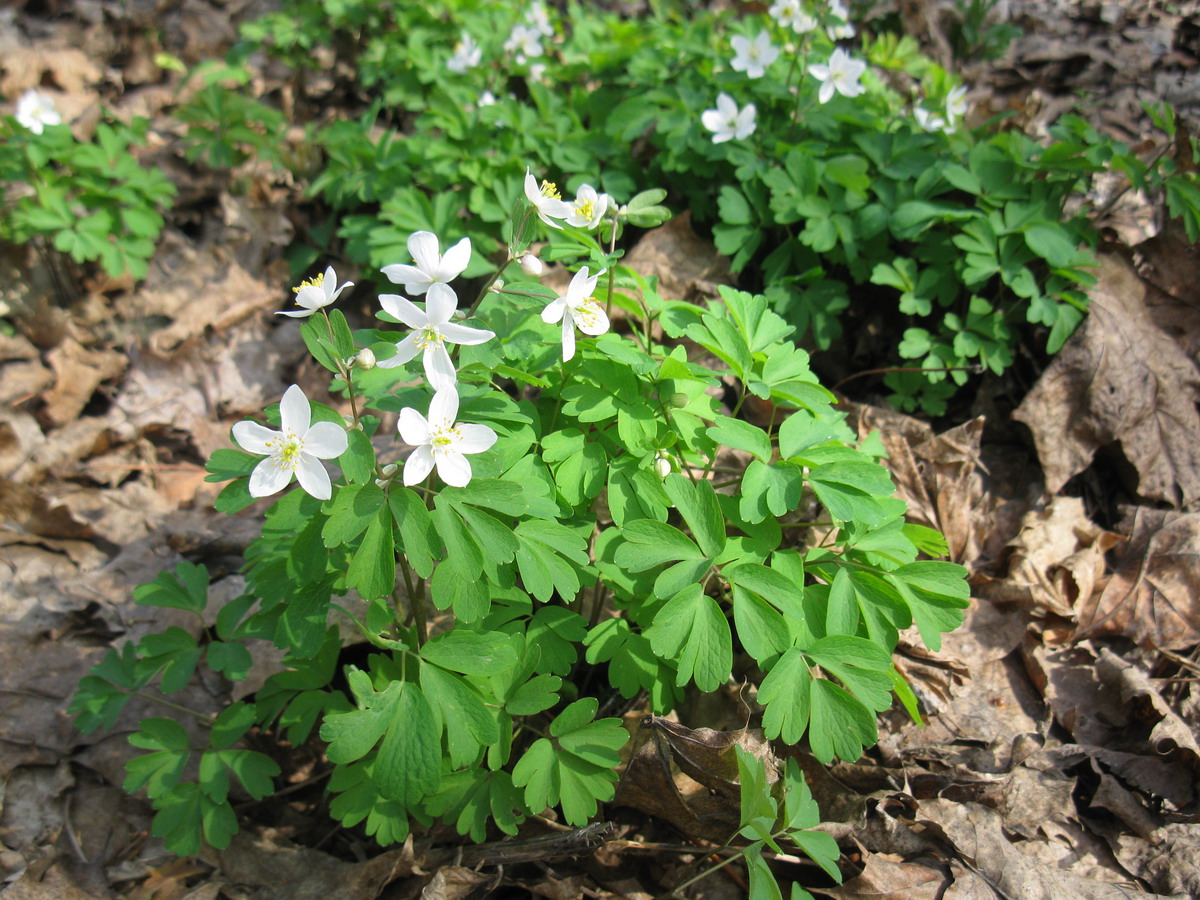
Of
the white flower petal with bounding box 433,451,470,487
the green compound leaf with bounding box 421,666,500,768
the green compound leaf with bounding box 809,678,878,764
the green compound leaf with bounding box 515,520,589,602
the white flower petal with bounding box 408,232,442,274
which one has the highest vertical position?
the white flower petal with bounding box 408,232,442,274


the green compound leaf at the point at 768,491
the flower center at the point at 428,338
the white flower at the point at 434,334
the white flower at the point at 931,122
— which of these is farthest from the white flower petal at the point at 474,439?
the white flower at the point at 931,122

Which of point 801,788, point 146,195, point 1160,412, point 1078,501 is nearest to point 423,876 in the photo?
point 801,788

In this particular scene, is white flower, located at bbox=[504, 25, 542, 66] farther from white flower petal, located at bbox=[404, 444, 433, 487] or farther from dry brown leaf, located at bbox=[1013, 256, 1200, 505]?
white flower petal, located at bbox=[404, 444, 433, 487]

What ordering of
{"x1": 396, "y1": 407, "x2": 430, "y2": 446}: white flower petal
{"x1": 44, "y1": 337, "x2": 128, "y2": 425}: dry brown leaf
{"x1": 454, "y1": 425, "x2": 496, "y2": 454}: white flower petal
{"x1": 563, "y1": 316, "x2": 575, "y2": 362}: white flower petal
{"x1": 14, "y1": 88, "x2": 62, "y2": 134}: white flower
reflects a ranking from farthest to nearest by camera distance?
1. {"x1": 14, "y1": 88, "x2": 62, "y2": 134}: white flower
2. {"x1": 44, "y1": 337, "x2": 128, "y2": 425}: dry brown leaf
3. {"x1": 563, "y1": 316, "x2": 575, "y2": 362}: white flower petal
4. {"x1": 454, "y1": 425, "x2": 496, "y2": 454}: white flower petal
5. {"x1": 396, "y1": 407, "x2": 430, "y2": 446}: white flower petal

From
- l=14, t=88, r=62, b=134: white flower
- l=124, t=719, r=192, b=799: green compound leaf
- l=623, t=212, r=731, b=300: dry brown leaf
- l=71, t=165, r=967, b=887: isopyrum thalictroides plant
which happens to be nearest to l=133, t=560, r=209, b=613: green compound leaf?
l=71, t=165, r=967, b=887: isopyrum thalictroides plant

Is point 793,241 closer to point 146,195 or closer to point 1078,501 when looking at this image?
point 1078,501

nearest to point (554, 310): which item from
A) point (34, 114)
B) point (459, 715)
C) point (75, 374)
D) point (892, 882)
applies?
point (459, 715)

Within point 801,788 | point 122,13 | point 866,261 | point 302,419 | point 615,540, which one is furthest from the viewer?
point 122,13
